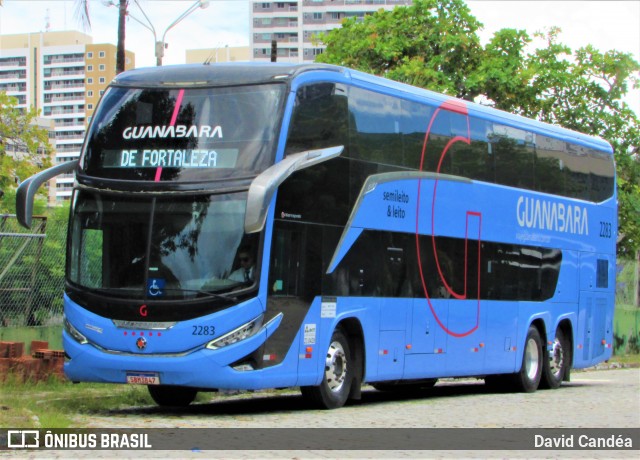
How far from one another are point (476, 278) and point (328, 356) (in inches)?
184

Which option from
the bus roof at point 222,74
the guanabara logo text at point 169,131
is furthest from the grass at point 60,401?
the bus roof at point 222,74

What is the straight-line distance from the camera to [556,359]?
22.7 metres

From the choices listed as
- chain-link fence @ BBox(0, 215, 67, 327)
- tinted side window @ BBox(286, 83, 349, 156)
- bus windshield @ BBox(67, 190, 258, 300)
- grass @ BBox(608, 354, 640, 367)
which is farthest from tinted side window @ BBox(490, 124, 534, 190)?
grass @ BBox(608, 354, 640, 367)

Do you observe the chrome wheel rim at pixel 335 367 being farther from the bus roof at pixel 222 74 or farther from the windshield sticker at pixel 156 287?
the bus roof at pixel 222 74

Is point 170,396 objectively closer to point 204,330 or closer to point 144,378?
point 144,378

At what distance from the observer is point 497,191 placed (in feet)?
66.2

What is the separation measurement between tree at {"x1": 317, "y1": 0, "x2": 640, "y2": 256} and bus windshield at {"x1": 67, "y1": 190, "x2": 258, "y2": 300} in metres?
29.4

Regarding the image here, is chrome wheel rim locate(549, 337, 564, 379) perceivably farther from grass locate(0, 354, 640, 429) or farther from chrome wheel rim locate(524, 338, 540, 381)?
grass locate(0, 354, 640, 429)

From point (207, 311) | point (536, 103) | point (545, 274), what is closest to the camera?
point (207, 311)

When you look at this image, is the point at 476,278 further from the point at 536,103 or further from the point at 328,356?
the point at 536,103

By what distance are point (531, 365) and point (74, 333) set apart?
998 centimetres

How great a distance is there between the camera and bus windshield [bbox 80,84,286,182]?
46.9 ft

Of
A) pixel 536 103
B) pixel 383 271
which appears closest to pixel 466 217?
pixel 383 271

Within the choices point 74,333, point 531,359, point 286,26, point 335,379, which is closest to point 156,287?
point 74,333
